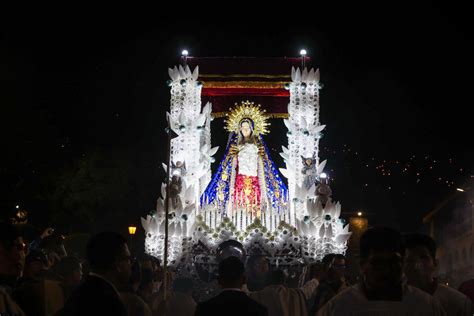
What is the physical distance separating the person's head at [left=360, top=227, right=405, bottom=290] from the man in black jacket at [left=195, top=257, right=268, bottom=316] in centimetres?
142

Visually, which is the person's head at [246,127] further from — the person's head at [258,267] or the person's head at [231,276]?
the person's head at [231,276]

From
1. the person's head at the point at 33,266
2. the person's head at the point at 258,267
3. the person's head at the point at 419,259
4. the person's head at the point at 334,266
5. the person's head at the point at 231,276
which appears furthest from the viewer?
the person's head at the point at 334,266

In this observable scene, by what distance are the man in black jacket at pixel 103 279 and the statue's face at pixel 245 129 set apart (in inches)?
620

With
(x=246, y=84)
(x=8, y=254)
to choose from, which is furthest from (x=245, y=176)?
(x=8, y=254)

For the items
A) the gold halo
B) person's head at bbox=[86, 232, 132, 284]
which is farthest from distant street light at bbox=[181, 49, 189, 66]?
person's head at bbox=[86, 232, 132, 284]

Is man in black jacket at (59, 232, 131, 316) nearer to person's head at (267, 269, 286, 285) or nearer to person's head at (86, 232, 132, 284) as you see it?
person's head at (86, 232, 132, 284)

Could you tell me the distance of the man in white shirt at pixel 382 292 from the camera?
3.86m

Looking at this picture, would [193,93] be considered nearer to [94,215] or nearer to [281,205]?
[281,205]

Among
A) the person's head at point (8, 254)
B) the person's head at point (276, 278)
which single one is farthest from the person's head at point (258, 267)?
the person's head at point (8, 254)

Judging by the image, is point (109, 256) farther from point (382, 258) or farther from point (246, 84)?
point (246, 84)

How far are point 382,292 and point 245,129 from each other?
654 inches

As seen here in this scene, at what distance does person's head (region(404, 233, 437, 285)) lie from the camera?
5.02 meters

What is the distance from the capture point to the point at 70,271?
260 inches

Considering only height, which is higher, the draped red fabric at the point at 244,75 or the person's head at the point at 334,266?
the draped red fabric at the point at 244,75
